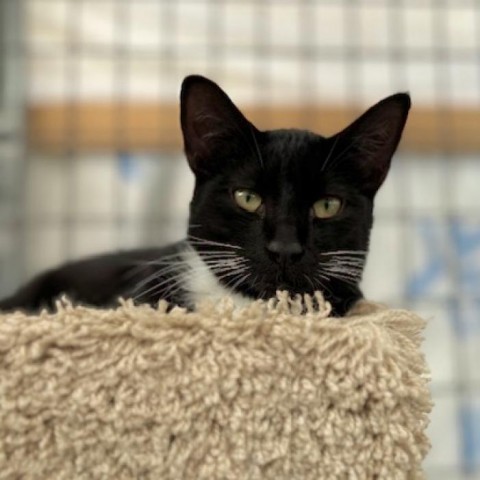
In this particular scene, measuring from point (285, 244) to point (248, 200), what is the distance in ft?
0.34

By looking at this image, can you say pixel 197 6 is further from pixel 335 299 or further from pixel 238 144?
pixel 335 299

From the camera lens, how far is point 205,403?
0.65m

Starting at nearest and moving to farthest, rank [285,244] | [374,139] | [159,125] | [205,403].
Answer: [205,403] → [285,244] → [374,139] → [159,125]

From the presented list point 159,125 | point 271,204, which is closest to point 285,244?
point 271,204

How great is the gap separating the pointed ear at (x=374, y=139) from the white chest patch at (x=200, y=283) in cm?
23

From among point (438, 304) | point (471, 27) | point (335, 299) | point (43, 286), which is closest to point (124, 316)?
point (335, 299)

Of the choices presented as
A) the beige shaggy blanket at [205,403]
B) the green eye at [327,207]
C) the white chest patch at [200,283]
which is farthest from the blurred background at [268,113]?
the beige shaggy blanket at [205,403]

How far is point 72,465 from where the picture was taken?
0.65m

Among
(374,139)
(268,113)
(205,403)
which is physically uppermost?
(268,113)

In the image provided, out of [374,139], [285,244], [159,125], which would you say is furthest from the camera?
[159,125]

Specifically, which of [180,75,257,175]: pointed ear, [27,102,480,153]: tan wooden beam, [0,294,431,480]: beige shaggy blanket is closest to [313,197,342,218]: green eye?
[180,75,257,175]: pointed ear

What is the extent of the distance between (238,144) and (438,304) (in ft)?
2.94

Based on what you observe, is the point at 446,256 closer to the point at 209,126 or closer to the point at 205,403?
the point at 209,126

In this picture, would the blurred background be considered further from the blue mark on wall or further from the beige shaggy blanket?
the beige shaggy blanket
